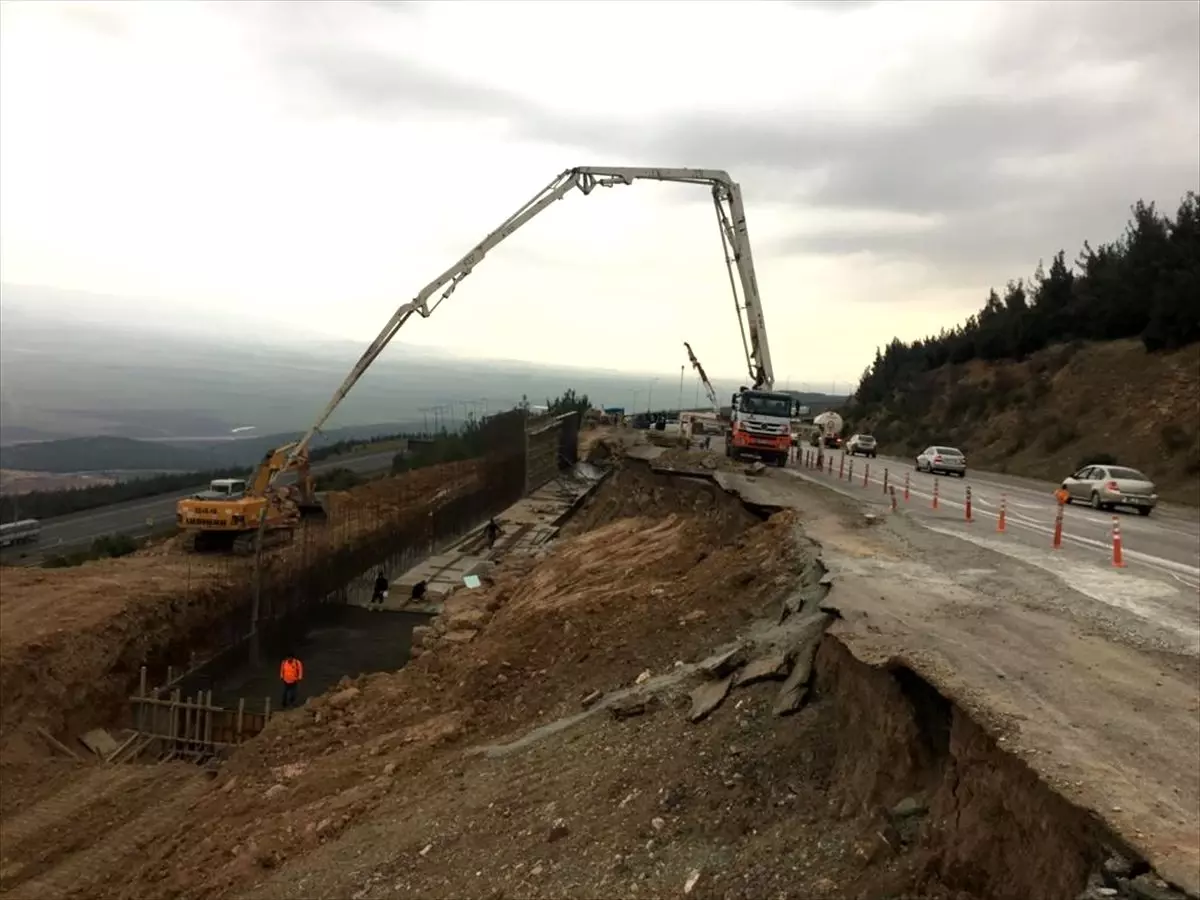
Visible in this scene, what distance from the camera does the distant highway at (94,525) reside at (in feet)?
124

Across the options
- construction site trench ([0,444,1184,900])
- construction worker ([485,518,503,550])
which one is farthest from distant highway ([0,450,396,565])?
construction site trench ([0,444,1184,900])

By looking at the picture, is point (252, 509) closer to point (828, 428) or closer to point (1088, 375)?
point (1088, 375)

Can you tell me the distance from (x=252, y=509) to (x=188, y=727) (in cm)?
1160

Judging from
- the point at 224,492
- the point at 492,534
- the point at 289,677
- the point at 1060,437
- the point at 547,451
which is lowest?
the point at 289,677

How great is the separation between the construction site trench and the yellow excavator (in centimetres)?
1069

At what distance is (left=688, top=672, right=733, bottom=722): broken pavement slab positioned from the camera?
8500 mm

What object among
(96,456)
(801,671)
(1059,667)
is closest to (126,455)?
(96,456)

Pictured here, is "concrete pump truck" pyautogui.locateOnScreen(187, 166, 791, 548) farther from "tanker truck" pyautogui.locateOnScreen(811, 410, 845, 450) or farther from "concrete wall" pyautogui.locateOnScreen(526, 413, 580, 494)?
"tanker truck" pyautogui.locateOnScreen(811, 410, 845, 450)

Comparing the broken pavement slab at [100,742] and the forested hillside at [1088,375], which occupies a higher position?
the forested hillside at [1088,375]

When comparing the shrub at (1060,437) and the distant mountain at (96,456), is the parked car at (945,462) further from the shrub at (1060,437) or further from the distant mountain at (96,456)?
the distant mountain at (96,456)

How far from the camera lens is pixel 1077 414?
40344mm

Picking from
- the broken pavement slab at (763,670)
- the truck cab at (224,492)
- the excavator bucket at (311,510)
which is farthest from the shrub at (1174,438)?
the truck cab at (224,492)

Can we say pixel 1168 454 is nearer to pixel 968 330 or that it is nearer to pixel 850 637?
pixel 850 637

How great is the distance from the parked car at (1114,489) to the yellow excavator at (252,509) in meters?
24.0
